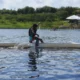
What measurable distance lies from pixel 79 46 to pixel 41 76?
16.0m

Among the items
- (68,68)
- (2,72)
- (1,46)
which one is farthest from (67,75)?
(1,46)

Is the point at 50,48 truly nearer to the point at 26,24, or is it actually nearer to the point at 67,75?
the point at 67,75

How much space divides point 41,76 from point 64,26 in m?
129

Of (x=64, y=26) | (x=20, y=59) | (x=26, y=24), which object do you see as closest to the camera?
(x=20, y=59)

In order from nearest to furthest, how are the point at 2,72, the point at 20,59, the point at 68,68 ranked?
1. the point at 2,72
2. the point at 68,68
3. the point at 20,59

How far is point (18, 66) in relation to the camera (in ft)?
70.9

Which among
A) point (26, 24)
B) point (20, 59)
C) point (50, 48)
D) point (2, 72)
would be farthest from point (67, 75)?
point (26, 24)

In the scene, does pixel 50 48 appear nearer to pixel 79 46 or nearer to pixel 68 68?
pixel 79 46

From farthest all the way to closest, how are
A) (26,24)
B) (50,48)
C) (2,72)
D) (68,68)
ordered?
(26,24) → (50,48) → (68,68) → (2,72)

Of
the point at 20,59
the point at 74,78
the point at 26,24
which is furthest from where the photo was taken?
the point at 26,24

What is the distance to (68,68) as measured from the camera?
2070 cm

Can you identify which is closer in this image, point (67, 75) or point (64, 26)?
point (67, 75)

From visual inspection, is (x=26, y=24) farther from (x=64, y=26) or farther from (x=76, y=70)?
(x=76, y=70)

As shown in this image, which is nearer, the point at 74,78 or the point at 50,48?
the point at 74,78
